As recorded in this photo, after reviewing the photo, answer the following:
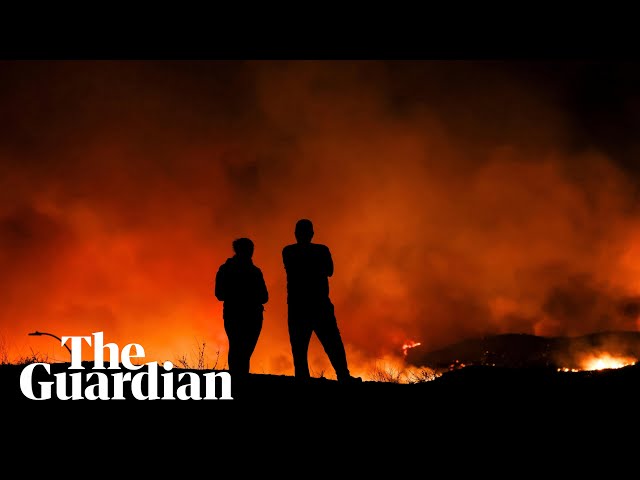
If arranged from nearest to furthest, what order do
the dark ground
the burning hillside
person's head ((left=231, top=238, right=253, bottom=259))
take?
the dark ground < person's head ((left=231, top=238, right=253, bottom=259)) < the burning hillside

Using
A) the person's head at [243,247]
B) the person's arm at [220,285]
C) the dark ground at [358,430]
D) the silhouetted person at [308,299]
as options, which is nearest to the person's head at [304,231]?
the silhouetted person at [308,299]

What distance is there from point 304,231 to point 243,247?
96 centimetres

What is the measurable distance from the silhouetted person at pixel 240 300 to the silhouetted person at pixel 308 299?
1.96ft

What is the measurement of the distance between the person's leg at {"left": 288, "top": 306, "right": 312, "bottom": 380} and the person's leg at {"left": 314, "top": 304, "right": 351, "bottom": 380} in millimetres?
155

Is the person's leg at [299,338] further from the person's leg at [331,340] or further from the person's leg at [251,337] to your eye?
the person's leg at [251,337]

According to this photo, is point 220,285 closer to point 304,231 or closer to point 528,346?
point 304,231

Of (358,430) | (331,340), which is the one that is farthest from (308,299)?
(358,430)

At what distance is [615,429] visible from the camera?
4992 millimetres

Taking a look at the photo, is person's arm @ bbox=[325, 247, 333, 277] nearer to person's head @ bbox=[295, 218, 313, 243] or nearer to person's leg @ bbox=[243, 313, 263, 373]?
person's head @ bbox=[295, 218, 313, 243]

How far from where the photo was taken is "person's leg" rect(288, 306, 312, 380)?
7730mm

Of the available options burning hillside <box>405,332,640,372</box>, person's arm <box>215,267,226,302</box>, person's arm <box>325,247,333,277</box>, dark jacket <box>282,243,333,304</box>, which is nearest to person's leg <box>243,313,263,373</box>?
person's arm <box>215,267,226,302</box>

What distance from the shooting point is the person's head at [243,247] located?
8.01m

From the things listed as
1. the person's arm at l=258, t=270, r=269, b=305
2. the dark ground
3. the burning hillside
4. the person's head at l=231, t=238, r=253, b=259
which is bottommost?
the dark ground

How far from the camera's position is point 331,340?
776 cm
